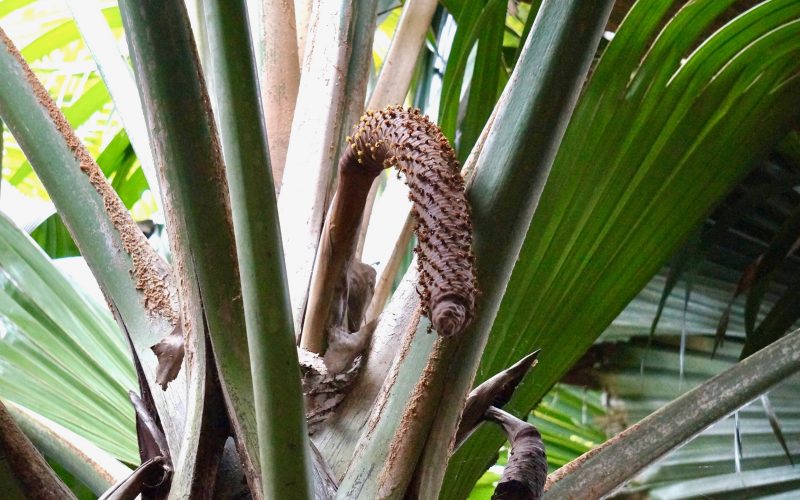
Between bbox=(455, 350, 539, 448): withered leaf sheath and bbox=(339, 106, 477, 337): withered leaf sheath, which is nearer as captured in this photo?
bbox=(339, 106, 477, 337): withered leaf sheath

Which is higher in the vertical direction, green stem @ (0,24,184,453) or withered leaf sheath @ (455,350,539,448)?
green stem @ (0,24,184,453)

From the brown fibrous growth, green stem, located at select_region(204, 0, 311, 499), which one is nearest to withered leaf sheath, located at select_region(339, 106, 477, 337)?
green stem, located at select_region(204, 0, 311, 499)

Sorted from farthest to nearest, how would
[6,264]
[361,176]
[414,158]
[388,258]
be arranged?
[6,264], [388,258], [361,176], [414,158]

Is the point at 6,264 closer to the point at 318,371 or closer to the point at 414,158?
the point at 318,371

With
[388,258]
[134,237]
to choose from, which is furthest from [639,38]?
[134,237]

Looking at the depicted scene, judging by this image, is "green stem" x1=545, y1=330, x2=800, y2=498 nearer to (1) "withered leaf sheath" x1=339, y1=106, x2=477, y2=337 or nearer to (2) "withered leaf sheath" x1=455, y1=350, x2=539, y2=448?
(2) "withered leaf sheath" x1=455, y1=350, x2=539, y2=448

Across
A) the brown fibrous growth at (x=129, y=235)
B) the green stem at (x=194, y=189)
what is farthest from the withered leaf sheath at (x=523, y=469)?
the brown fibrous growth at (x=129, y=235)

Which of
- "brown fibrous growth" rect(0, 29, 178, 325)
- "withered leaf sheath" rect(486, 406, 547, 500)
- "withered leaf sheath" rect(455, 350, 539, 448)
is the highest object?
"brown fibrous growth" rect(0, 29, 178, 325)

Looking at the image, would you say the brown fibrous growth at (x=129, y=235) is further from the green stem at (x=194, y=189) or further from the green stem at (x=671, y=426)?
the green stem at (x=671, y=426)
